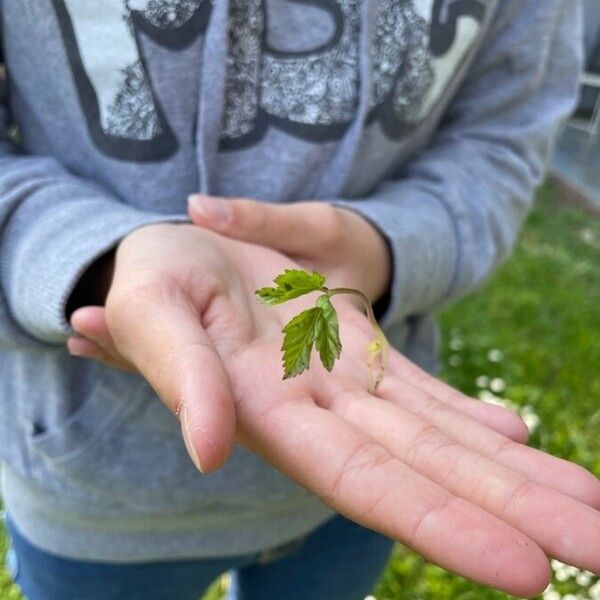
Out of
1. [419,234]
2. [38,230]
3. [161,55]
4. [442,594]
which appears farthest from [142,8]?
[442,594]

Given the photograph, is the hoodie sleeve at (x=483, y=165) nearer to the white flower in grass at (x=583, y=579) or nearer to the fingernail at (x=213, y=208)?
the fingernail at (x=213, y=208)

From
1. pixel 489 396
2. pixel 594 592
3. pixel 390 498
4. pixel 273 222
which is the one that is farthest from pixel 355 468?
pixel 489 396

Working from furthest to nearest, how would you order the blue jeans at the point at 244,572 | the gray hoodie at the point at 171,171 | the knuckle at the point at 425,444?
the blue jeans at the point at 244,572 → the gray hoodie at the point at 171,171 → the knuckle at the point at 425,444

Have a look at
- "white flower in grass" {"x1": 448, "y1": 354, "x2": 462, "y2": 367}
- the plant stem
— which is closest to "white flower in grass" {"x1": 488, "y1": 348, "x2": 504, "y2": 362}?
"white flower in grass" {"x1": 448, "y1": 354, "x2": 462, "y2": 367}

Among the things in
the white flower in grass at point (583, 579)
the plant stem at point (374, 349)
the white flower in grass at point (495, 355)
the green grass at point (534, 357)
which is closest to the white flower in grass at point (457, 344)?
the green grass at point (534, 357)

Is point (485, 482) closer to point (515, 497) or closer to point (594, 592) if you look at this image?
point (515, 497)

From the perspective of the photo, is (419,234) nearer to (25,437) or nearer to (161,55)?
(161,55)
